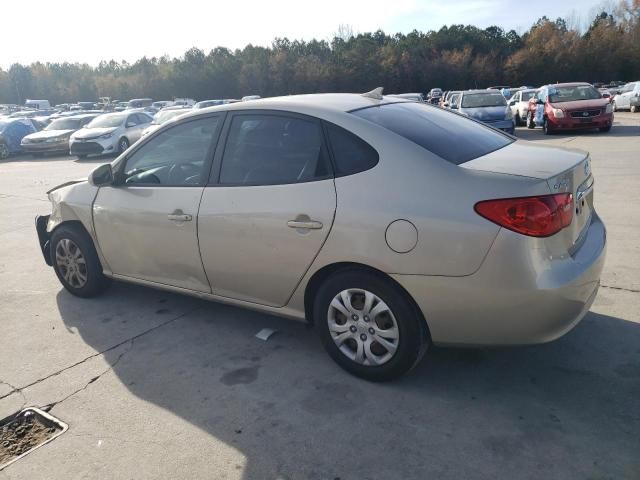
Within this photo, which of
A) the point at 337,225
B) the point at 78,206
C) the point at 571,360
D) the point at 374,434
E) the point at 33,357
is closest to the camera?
the point at 374,434

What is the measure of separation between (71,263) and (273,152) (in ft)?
8.13

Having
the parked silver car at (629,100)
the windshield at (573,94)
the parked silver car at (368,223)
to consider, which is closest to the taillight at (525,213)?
the parked silver car at (368,223)

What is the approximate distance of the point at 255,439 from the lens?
2.85 metres

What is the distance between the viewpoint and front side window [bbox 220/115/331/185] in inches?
134

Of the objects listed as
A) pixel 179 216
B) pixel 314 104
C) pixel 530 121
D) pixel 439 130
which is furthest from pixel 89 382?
pixel 530 121

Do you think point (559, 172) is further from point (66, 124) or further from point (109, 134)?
point (66, 124)

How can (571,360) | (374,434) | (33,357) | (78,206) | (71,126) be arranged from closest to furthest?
(374,434), (571,360), (33,357), (78,206), (71,126)

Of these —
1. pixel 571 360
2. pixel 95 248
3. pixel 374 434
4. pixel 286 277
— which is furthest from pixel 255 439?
pixel 95 248

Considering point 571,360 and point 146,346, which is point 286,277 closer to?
point 146,346

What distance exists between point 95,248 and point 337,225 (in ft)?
8.53

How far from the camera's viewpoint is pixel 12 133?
2230cm

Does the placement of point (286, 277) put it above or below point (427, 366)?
above

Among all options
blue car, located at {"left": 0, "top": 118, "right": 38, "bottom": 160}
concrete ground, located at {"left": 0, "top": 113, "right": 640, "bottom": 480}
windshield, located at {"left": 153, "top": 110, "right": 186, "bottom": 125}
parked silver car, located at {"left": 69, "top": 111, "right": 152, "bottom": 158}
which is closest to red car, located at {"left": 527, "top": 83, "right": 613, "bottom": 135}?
windshield, located at {"left": 153, "top": 110, "right": 186, "bottom": 125}

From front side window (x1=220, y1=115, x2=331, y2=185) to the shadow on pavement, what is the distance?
1240 mm
